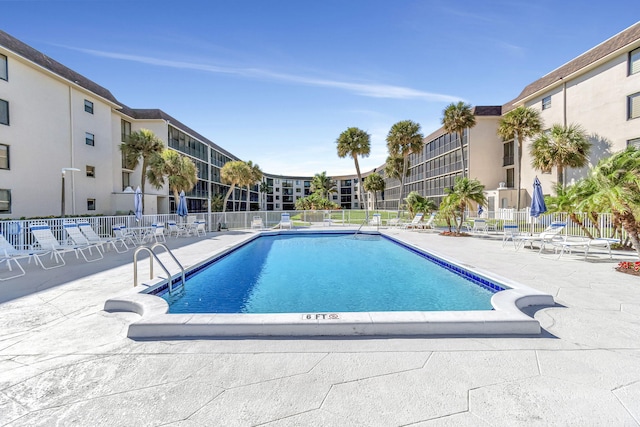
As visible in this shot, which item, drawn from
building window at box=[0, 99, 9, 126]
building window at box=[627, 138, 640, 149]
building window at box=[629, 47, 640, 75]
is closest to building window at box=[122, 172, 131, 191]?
building window at box=[0, 99, 9, 126]

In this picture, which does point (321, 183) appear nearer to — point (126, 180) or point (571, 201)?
point (126, 180)

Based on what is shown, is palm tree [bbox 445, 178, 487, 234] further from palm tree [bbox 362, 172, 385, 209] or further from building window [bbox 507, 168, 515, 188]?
palm tree [bbox 362, 172, 385, 209]

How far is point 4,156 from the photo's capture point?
13844mm

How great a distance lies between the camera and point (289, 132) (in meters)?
23.8

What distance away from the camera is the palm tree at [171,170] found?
770 inches

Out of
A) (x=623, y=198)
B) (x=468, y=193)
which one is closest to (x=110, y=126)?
(x=468, y=193)

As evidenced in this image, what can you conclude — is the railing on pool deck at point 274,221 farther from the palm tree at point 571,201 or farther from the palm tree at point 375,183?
the palm tree at point 375,183

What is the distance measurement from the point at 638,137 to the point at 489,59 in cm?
834

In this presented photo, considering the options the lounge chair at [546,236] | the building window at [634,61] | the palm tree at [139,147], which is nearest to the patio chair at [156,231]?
the palm tree at [139,147]

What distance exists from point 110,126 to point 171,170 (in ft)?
16.1

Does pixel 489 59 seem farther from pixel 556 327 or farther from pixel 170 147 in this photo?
pixel 170 147

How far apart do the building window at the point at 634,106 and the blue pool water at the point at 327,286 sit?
561 inches

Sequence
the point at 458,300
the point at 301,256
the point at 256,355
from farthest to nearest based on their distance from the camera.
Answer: the point at 301,256, the point at 458,300, the point at 256,355

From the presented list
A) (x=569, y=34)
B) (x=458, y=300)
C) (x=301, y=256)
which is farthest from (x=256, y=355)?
(x=569, y=34)
